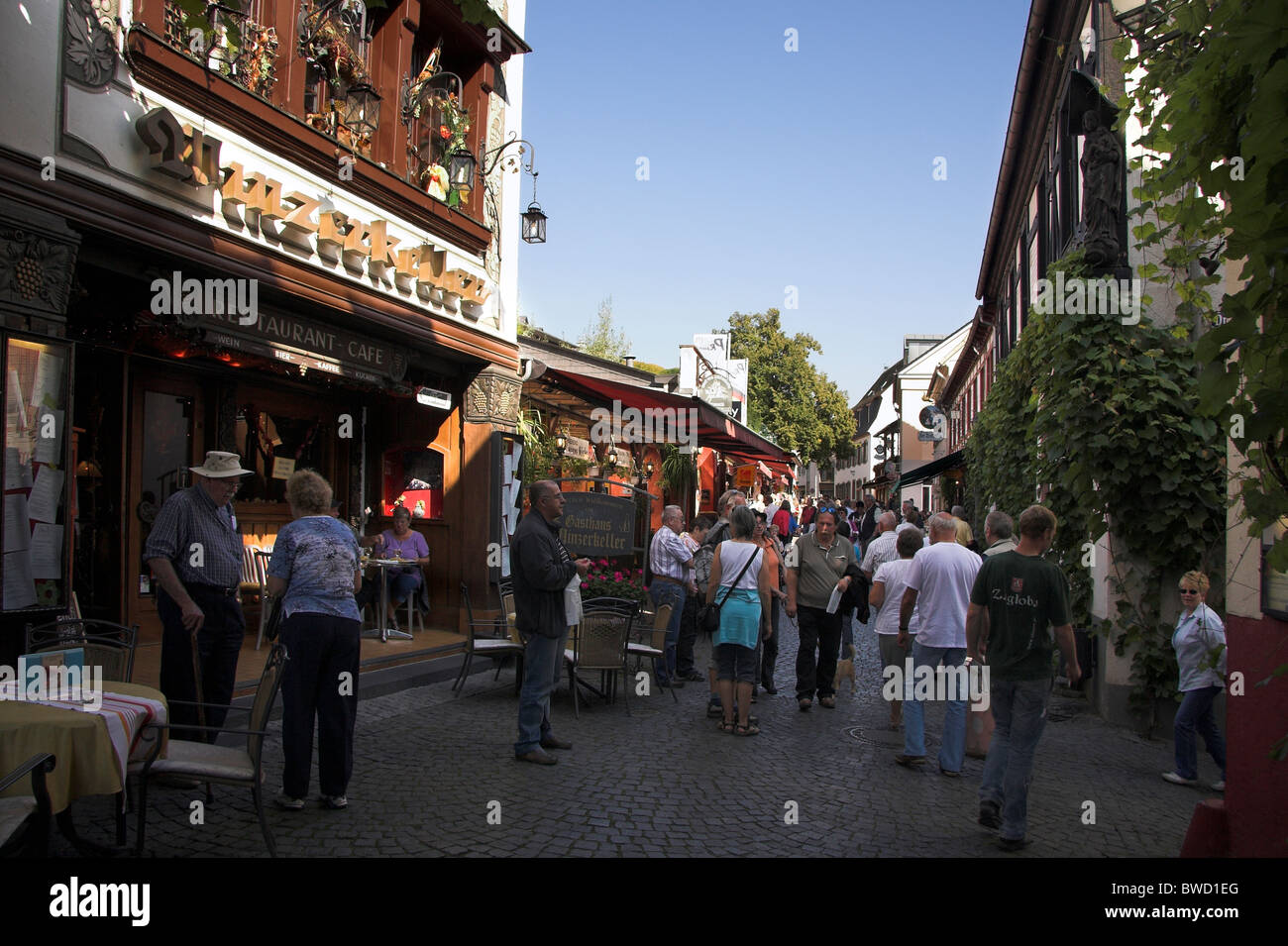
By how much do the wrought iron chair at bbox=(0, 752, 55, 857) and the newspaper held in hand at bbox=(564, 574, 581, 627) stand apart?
3.52 metres

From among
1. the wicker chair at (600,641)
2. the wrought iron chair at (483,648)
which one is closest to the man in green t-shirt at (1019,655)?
the wicker chair at (600,641)

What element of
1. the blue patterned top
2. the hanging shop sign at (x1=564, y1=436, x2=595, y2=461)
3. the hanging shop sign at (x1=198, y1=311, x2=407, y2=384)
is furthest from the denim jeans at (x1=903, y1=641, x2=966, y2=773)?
the hanging shop sign at (x1=564, y1=436, x2=595, y2=461)

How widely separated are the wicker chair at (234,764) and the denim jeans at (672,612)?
5.11m

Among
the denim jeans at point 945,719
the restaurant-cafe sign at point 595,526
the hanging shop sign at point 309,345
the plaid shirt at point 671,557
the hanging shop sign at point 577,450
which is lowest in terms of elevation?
the denim jeans at point 945,719

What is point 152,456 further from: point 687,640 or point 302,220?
point 687,640

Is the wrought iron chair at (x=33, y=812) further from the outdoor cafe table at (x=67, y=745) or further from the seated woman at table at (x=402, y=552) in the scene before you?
the seated woman at table at (x=402, y=552)

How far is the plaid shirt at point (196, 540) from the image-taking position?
530 cm

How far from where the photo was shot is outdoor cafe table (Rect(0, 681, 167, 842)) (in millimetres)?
3541

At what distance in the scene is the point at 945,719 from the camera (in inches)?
252

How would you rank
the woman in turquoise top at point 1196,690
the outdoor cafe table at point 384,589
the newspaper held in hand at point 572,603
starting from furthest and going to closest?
the outdoor cafe table at point 384,589, the newspaper held in hand at point 572,603, the woman in turquoise top at point 1196,690

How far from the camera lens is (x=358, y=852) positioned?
14.6ft

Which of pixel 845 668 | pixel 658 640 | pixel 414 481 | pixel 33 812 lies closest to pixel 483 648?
pixel 658 640

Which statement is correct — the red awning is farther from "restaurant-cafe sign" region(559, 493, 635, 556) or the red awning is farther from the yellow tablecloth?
the yellow tablecloth
